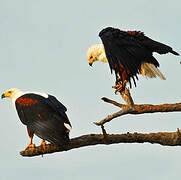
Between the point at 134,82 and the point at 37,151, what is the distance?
190 centimetres

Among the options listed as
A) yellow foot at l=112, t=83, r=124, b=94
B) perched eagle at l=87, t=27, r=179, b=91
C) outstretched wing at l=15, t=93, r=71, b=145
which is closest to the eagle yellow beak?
outstretched wing at l=15, t=93, r=71, b=145

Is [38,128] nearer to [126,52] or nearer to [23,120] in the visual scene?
[23,120]

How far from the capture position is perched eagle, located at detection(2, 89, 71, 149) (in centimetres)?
633

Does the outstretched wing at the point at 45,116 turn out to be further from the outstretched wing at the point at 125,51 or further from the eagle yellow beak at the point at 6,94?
the outstretched wing at the point at 125,51

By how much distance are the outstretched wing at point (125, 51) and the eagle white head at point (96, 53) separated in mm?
849

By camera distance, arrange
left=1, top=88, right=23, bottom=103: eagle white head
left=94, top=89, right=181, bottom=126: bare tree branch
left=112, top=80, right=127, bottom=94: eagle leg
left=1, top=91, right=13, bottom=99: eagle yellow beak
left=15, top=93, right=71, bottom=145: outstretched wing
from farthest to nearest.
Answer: left=1, top=91, right=13, bottom=99: eagle yellow beak
left=1, top=88, right=23, bottom=103: eagle white head
left=112, top=80, right=127, bottom=94: eagle leg
left=15, top=93, right=71, bottom=145: outstretched wing
left=94, top=89, right=181, bottom=126: bare tree branch

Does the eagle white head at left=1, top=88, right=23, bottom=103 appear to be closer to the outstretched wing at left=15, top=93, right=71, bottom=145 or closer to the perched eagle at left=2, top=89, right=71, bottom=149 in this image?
the perched eagle at left=2, top=89, right=71, bottom=149

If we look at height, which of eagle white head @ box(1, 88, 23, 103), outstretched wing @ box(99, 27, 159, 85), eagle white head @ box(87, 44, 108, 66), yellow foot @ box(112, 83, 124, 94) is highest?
eagle white head @ box(87, 44, 108, 66)

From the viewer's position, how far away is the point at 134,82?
7.02 meters

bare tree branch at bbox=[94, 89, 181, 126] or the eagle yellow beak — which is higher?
the eagle yellow beak

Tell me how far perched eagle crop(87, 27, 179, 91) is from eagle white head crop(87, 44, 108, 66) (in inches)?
31.9

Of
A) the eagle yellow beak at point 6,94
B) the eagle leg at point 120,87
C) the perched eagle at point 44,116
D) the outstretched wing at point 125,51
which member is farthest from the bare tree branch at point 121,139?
the eagle yellow beak at point 6,94

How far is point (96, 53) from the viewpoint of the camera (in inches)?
338

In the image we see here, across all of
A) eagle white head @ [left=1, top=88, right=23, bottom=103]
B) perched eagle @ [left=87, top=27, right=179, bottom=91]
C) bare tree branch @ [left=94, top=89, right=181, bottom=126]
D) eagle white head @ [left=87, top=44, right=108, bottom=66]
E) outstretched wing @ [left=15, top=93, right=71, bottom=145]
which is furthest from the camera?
eagle white head @ [left=87, top=44, right=108, bottom=66]
